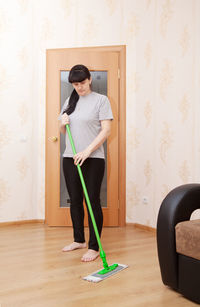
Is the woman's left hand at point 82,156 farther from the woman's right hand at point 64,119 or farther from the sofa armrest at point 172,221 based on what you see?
the sofa armrest at point 172,221

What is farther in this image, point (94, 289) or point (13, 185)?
point (13, 185)

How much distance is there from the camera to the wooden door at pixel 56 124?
3.45 metres

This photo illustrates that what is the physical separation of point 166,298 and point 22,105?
251 centimetres

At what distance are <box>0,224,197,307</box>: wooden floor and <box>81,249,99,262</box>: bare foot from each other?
4cm

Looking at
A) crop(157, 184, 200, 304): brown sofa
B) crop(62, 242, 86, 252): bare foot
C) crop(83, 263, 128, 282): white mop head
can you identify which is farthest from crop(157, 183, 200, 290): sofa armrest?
crop(62, 242, 86, 252): bare foot

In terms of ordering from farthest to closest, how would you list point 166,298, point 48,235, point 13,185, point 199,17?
point 13,185
point 48,235
point 199,17
point 166,298

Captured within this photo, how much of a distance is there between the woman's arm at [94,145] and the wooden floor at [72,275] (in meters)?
0.69

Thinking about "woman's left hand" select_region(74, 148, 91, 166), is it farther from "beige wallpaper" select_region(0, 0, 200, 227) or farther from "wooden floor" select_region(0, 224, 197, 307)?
"beige wallpaper" select_region(0, 0, 200, 227)

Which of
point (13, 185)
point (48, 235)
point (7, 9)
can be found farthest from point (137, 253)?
point (7, 9)

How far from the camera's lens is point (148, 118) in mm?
3334

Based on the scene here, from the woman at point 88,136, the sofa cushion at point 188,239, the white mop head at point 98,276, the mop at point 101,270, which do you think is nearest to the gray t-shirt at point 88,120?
the woman at point 88,136

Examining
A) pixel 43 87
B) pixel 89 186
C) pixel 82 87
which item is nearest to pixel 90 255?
pixel 89 186

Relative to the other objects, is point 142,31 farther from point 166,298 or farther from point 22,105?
point 166,298

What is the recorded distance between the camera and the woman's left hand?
2350 mm
